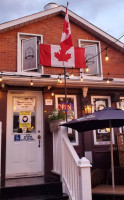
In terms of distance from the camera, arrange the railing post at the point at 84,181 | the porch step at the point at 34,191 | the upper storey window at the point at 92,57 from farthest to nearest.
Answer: the upper storey window at the point at 92,57, the porch step at the point at 34,191, the railing post at the point at 84,181

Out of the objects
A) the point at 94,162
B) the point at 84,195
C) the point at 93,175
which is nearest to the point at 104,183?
the point at 93,175

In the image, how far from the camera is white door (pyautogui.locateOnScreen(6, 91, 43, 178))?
6.99 metres

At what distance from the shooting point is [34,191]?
5.38m

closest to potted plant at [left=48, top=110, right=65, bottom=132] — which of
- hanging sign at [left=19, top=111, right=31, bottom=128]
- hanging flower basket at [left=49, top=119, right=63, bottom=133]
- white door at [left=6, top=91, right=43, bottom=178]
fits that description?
hanging flower basket at [left=49, top=119, right=63, bottom=133]

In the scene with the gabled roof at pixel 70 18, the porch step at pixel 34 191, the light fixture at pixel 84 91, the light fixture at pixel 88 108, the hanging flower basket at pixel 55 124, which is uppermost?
the gabled roof at pixel 70 18

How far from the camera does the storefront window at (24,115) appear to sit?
737 centimetres

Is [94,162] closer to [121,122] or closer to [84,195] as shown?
[121,122]

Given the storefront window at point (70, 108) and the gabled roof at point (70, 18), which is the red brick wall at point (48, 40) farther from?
the storefront window at point (70, 108)

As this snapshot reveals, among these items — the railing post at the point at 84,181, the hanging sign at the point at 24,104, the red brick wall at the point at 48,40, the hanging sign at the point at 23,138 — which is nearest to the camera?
the railing post at the point at 84,181

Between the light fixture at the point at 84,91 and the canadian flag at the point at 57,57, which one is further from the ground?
the canadian flag at the point at 57,57

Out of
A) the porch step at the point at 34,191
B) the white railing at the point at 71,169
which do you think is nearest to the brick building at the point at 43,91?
the white railing at the point at 71,169

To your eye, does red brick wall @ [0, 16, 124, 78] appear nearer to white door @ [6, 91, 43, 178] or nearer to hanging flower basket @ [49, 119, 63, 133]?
white door @ [6, 91, 43, 178]

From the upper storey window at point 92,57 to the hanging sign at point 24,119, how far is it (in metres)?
2.68

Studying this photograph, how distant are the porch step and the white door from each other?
1.48 m
